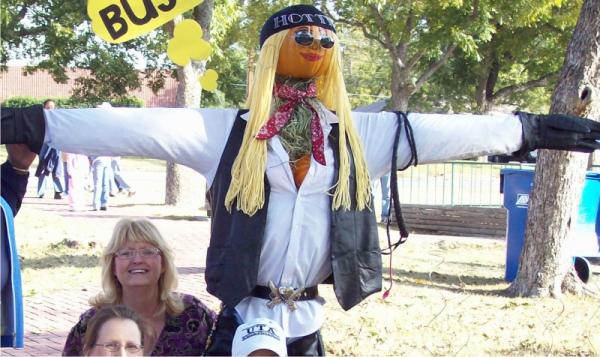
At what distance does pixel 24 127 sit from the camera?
266 centimetres

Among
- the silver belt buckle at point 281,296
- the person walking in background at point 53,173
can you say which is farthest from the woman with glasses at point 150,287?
the person walking in background at point 53,173

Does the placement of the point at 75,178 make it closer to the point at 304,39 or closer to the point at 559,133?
the point at 304,39

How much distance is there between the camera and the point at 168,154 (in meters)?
2.95

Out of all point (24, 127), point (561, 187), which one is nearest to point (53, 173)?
point (561, 187)

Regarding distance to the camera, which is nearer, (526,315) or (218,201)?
(218,201)

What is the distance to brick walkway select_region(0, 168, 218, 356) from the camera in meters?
5.76

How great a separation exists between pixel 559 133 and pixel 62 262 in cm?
654

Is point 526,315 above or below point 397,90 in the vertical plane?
below

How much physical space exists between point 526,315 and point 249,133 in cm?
411

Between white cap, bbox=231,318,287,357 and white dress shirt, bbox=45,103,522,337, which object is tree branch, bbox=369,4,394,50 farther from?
white cap, bbox=231,318,287,357

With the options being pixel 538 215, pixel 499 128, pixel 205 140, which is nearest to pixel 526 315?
pixel 538 215

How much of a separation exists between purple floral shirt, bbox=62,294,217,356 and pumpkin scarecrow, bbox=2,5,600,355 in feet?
0.89

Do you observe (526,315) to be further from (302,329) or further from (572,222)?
(302,329)

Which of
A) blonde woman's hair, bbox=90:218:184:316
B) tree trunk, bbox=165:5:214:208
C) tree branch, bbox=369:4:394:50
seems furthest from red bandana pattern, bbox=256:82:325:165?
tree branch, bbox=369:4:394:50
